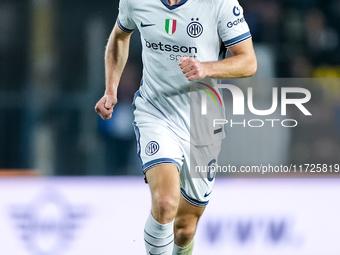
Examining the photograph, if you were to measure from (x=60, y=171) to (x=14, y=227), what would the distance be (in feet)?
3.18

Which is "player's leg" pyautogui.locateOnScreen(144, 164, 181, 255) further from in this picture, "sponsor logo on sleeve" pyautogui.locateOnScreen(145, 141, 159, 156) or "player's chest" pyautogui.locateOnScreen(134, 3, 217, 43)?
"player's chest" pyautogui.locateOnScreen(134, 3, 217, 43)

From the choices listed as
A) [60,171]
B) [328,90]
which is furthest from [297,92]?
[60,171]

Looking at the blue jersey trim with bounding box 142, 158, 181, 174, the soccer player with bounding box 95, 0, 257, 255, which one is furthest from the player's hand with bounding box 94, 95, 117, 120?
the blue jersey trim with bounding box 142, 158, 181, 174

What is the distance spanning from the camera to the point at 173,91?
2848 millimetres

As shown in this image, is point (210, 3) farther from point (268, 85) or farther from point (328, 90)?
point (328, 90)

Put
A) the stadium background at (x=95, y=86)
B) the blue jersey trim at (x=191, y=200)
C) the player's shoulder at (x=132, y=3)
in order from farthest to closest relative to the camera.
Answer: the stadium background at (x=95, y=86)
the blue jersey trim at (x=191, y=200)
the player's shoulder at (x=132, y=3)

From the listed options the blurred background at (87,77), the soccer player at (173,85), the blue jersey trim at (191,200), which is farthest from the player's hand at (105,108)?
the blurred background at (87,77)

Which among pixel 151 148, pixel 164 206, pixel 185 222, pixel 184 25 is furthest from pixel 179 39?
pixel 185 222

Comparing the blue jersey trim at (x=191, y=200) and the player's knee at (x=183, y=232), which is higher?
the blue jersey trim at (x=191, y=200)

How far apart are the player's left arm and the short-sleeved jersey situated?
56 mm

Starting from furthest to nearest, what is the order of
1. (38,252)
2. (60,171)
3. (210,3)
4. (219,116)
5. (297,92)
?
(297,92) < (60,171) < (38,252) < (219,116) < (210,3)

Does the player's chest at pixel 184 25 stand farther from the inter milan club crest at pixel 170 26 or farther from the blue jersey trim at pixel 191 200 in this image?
the blue jersey trim at pixel 191 200

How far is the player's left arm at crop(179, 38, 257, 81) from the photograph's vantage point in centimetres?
232

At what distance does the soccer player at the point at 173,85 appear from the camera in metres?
2.57
